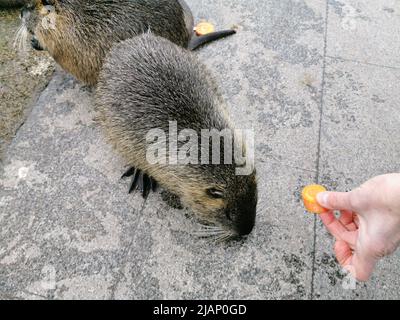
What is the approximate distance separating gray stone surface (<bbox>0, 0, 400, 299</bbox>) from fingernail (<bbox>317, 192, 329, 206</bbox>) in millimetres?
522

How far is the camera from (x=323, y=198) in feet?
6.57

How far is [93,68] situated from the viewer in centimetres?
294

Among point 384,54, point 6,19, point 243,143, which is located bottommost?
point 384,54

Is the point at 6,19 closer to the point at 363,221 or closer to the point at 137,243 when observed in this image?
the point at 137,243

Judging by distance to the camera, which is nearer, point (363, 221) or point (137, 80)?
point (363, 221)

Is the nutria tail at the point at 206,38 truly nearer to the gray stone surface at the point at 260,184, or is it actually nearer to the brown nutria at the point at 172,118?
the gray stone surface at the point at 260,184

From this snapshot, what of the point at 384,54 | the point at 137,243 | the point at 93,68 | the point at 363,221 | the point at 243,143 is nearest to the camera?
the point at 363,221

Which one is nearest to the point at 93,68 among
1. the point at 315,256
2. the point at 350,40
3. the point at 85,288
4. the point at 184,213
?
the point at 184,213

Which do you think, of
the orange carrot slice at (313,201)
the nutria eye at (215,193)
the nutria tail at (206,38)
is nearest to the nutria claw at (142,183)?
the nutria eye at (215,193)

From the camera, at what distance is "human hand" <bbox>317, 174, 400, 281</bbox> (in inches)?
65.1

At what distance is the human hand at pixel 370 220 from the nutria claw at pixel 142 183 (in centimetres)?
116

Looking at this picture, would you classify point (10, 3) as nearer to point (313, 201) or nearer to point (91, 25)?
point (91, 25)

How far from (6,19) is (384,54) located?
3422 millimetres

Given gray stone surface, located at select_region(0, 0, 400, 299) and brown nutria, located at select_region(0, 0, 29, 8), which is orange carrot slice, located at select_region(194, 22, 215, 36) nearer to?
gray stone surface, located at select_region(0, 0, 400, 299)
